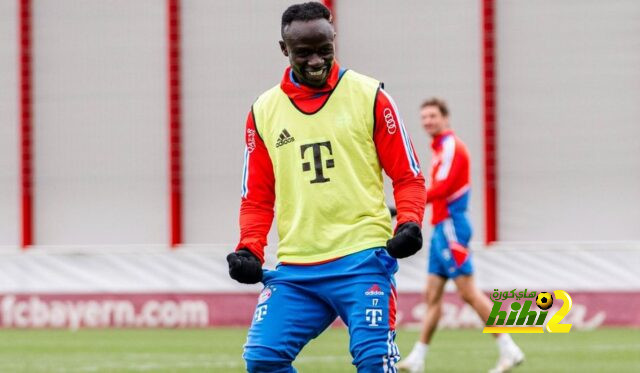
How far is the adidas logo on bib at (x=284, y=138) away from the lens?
6273 millimetres

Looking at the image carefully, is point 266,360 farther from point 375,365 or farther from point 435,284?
point 435,284

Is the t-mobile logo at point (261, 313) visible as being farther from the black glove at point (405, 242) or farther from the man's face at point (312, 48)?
the man's face at point (312, 48)

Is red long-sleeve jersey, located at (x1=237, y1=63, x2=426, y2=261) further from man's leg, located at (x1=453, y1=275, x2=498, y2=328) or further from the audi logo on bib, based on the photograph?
man's leg, located at (x1=453, y1=275, x2=498, y2=328)

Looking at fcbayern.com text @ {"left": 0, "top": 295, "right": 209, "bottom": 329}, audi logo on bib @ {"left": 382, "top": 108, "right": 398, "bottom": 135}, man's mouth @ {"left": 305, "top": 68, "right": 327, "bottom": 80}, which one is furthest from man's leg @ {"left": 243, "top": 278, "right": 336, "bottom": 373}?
fcbayern.com text @ {"left": 0, "top": 295, "right": 209, "bottom": 329}

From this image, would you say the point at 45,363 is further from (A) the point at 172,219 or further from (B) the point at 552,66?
(B) the point at 552,66

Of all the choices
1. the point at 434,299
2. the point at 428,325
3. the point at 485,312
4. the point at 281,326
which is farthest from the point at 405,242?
the point at 434,299

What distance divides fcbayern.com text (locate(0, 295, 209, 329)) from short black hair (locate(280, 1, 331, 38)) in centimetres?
1078

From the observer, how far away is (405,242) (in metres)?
6.00

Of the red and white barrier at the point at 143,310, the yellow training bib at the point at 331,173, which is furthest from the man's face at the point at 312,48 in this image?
the red and white barrier at the point at 143,310

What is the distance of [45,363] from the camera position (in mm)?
12305

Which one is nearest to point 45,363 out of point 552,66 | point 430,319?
point 430,319

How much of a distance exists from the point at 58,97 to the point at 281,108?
12780mm

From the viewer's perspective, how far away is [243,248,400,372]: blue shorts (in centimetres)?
612

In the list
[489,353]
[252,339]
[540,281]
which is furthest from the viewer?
[540,281]
